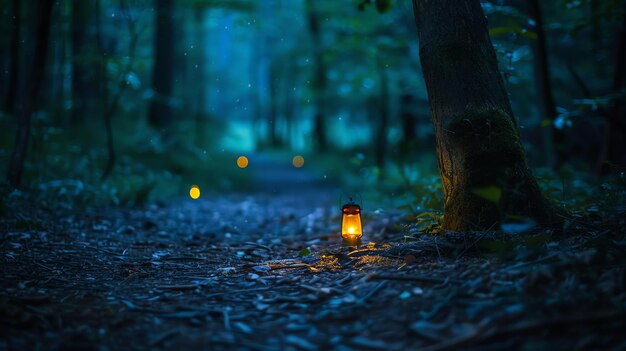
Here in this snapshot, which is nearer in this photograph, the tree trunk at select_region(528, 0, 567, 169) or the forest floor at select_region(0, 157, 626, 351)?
the forest floor at select_region(0, 157, 626, 351)

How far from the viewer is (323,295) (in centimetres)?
320

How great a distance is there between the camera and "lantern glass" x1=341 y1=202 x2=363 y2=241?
4.60m

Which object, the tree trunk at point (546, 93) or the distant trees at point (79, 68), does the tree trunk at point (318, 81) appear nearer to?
the distant trees at point (79, 68)

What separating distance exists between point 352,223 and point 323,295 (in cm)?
153

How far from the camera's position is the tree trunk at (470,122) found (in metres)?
3.75

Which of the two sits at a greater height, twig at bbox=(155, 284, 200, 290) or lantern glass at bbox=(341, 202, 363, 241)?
lantern glass at bbox=(341, 202, 363, 241)

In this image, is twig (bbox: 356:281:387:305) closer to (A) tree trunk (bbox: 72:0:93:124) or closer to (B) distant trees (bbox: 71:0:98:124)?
(B) distant trees (bbox: 71:0:98:124)

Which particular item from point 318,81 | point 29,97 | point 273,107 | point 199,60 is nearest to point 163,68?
point 29,97

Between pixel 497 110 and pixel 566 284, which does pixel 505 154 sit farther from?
pixel 566 284

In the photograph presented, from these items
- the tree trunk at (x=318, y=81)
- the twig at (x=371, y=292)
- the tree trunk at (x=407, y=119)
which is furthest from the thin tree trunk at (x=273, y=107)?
the twig at (x=371, y=292)

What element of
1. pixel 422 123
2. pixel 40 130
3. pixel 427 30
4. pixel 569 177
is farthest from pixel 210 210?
pixel 422 123

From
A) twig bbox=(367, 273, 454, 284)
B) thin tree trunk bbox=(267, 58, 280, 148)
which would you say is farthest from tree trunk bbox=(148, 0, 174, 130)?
thin tree trunk bbox=(267, 58, 280, 148)

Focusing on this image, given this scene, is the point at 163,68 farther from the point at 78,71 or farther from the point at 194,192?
the point at 194,192

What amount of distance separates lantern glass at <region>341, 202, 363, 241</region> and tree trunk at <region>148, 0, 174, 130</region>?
9529 mm
